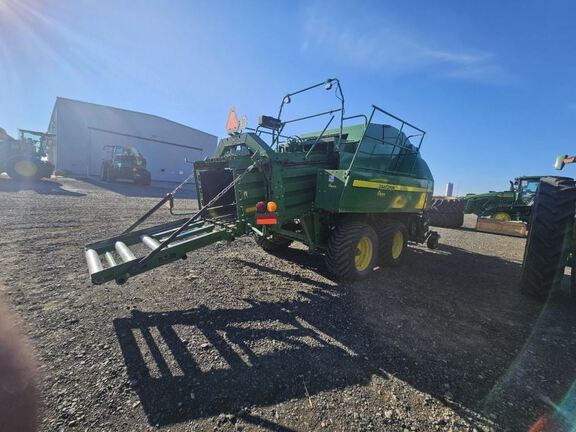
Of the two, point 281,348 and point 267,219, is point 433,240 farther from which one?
point 281,348

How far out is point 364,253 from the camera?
15.0 feet

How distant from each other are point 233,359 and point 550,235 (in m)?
4.10

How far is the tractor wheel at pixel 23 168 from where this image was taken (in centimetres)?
1631

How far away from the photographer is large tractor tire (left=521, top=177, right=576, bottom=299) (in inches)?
141

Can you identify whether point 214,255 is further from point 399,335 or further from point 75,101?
point 75,101

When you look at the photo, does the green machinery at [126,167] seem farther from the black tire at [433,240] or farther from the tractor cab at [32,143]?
the black tire at [433,240]

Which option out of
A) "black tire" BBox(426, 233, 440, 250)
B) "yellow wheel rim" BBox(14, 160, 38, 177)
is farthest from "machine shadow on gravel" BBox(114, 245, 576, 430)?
"yellow wheel rim" BBox(14, 160, 38, 177)

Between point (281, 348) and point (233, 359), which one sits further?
point (281, 348)

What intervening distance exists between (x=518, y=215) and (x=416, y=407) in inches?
514

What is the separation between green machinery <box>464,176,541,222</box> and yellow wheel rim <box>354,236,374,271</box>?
10.2 metres

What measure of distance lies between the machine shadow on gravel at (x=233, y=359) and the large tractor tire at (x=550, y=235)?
2804 millimetres

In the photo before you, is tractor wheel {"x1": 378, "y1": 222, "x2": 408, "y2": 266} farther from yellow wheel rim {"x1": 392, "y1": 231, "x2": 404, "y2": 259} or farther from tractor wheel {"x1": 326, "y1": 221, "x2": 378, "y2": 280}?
tractor wheel {"x1": 326, "y1": 221, "x2": 378, "y2": 280}

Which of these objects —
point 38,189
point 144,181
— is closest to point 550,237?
point 38,189

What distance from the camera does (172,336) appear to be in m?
2.63
